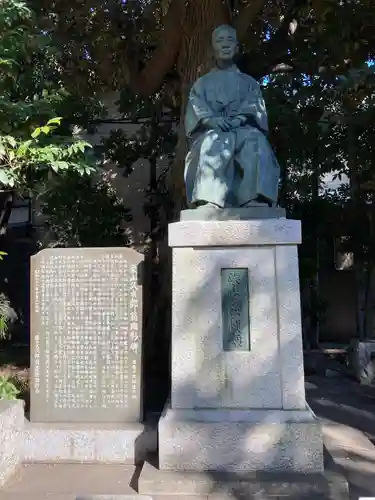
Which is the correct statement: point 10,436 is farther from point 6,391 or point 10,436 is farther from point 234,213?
point 234,213

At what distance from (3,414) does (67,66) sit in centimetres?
653

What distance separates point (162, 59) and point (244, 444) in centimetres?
573

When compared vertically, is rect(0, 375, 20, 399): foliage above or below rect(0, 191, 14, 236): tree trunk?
below

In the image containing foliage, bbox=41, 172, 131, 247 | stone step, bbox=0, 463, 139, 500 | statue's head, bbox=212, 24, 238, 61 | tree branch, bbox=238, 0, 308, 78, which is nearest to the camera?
stone step, bbox=0, 463, 139, 500

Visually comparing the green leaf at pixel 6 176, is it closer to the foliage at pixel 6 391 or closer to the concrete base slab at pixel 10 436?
the concrete base slab at pixel 10 436

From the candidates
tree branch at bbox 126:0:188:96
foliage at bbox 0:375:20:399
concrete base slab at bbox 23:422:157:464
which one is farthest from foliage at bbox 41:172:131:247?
concrete base slab at bbox 23:422:157:464

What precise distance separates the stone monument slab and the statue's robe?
90 cm

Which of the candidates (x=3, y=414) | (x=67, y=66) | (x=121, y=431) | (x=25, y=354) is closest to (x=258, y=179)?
(x=121, y=431)

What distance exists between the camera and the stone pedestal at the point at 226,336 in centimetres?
377

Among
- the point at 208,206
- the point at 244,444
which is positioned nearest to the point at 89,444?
the point at 244,444

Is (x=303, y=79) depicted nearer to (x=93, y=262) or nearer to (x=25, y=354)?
(x=93, y=262)

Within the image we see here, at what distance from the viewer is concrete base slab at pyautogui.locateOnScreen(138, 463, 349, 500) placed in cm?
344

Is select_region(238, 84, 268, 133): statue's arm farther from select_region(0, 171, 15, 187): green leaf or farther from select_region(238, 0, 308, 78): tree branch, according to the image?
select_region(238, 0, 308, 78): tree branch

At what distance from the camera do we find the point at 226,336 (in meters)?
3.95
